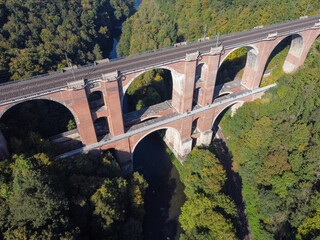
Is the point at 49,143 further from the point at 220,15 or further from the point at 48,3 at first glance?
the point at 220,15

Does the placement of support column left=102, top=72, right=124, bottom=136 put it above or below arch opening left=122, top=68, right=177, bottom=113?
above

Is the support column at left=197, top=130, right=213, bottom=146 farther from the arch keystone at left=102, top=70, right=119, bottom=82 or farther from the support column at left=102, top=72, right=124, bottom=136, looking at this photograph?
the arch keystone at left=102, top=70, right=119, bottom=82

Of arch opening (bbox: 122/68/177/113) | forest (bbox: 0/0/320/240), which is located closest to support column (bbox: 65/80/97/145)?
forest (bbox: 0/0/320/240)

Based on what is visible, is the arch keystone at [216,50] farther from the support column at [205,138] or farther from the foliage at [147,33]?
the foliage at [147,33]

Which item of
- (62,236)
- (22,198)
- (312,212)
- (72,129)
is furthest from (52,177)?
(312,212)

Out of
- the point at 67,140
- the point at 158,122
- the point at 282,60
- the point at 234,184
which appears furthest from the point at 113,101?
the point at 282,60

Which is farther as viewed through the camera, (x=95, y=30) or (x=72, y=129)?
(x=95, y=30)

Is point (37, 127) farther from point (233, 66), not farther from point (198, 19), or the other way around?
point (198, 19)
